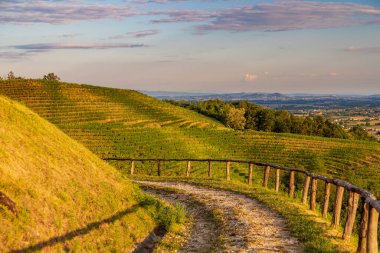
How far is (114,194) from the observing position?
14484mm

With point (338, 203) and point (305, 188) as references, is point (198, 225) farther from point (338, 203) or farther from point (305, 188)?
point (305, 188)

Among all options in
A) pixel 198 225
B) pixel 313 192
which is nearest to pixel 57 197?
pixel 198 225

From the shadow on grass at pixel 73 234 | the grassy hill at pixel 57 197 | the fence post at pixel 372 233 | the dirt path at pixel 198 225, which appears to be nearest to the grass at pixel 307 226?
the fence post at pixel 372 233

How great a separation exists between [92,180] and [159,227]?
93.3 inches

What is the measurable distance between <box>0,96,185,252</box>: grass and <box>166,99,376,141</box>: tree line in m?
115

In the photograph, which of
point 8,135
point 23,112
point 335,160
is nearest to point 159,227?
point 8,135

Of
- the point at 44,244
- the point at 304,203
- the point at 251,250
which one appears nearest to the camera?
the point at 44,244

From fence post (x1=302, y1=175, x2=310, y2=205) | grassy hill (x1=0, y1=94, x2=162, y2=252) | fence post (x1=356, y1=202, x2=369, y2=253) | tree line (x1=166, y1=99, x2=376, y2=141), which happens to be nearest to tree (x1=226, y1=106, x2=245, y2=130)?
tree line (x1=166, y1=99, x2=376, y2=141)

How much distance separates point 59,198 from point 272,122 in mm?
135093

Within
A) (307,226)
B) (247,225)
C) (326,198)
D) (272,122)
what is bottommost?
(272,122)

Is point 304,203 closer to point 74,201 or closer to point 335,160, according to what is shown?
point 74,201

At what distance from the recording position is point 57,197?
11633 mm

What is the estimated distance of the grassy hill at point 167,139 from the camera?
60875 millimetres

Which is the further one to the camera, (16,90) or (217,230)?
A: (16,90)
